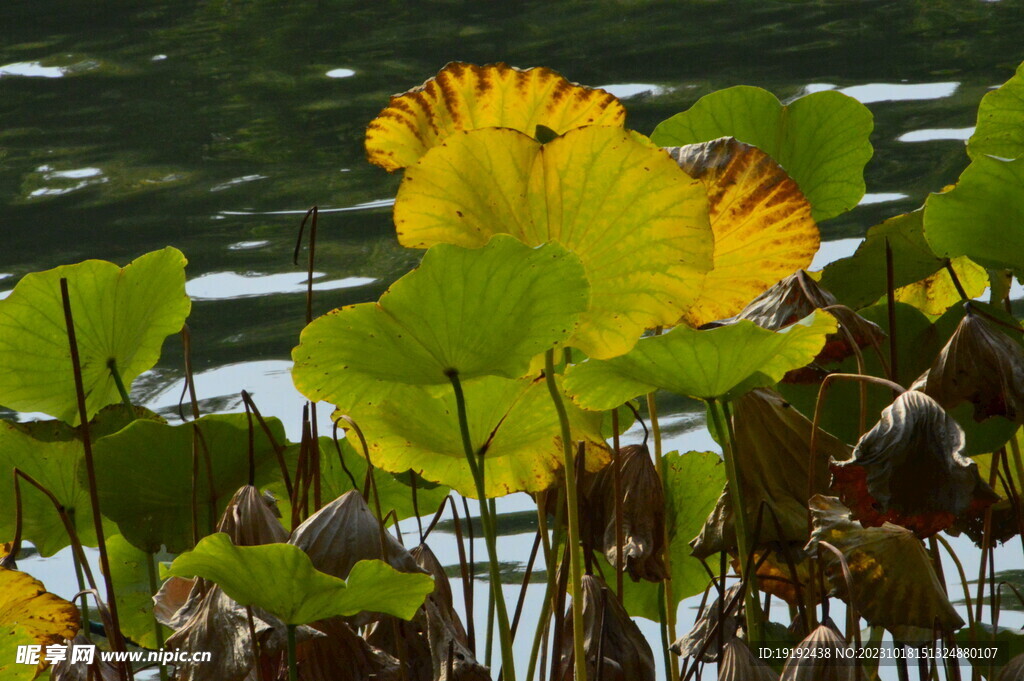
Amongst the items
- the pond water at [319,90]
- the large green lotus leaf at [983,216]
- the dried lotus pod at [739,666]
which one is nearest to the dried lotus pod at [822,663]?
the dried lotus pod at [739,666]

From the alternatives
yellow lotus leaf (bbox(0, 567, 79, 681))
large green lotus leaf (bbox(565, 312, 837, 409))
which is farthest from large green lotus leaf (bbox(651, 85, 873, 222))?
yellow lotus leaf (bbox(0, 567, 79, 681))

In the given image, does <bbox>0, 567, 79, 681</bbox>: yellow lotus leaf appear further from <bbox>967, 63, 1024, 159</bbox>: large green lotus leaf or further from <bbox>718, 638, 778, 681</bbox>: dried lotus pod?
<bbox>967, 63, 1024, 159</bbox>: large green lotus leaf

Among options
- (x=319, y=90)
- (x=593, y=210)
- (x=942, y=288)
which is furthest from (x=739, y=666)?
(x=319, y=90)

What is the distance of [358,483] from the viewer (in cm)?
49

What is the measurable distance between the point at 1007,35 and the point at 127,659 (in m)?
1.89

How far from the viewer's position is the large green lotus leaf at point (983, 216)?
341 millimetres

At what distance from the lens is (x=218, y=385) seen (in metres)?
1.08

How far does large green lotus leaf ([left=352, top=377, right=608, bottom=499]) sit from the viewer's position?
Result: 361 millimetres

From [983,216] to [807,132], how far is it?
11 centimetres

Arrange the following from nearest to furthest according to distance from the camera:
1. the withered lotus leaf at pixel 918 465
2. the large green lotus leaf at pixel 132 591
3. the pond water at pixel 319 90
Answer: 1. the withered lotus leaf at pixel 918 465
2. the large green lotus leaf at pixel 132 591
3. the pond water at pixel 319 90

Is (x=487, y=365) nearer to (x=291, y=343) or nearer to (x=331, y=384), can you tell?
(x=331, y=384)

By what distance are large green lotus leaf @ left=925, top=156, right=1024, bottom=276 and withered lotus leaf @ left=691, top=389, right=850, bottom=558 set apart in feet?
0.23

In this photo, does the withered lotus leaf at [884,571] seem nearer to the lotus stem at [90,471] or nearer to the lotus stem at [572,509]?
the lotus stem at [572,509]

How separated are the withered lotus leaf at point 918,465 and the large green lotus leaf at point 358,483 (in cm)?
20
